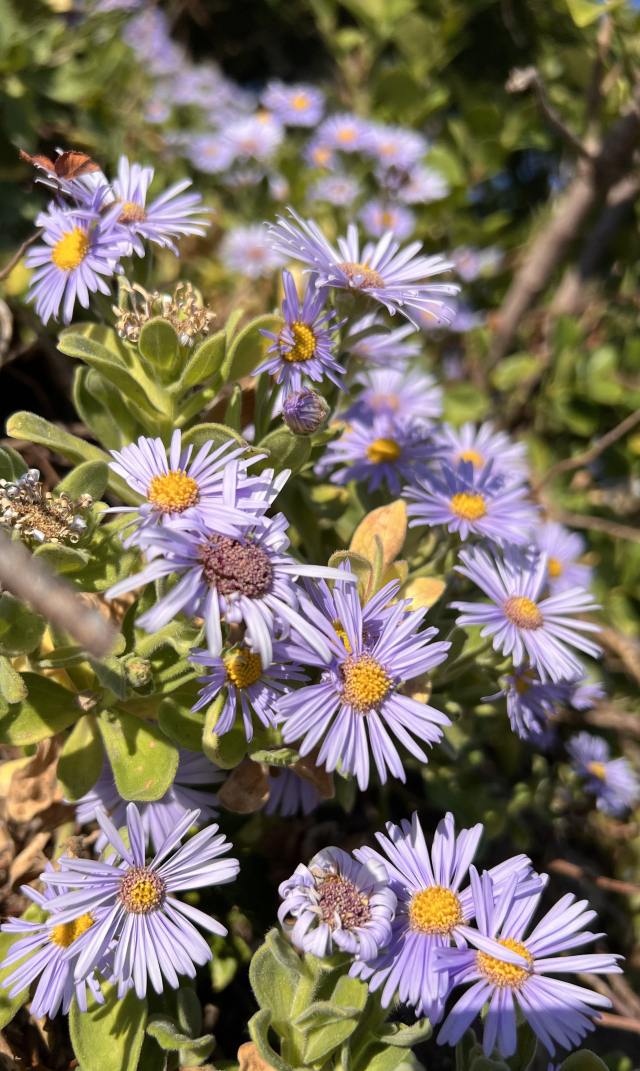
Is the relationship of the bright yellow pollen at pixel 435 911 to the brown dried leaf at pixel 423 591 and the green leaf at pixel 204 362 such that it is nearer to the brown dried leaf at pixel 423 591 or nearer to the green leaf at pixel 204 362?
the brown dried leaf at pixel 423 591

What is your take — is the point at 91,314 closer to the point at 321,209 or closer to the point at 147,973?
the point at 321,209

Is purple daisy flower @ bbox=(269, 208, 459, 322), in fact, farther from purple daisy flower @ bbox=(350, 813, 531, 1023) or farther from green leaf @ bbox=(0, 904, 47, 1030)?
green leaf @ bbox=(0, 904, 47, 1030)

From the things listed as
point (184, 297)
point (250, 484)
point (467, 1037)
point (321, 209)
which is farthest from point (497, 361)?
point (467, 1037)

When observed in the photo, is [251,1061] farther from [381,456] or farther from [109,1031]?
[381,456]

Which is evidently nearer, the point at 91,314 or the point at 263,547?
the point at 263,547

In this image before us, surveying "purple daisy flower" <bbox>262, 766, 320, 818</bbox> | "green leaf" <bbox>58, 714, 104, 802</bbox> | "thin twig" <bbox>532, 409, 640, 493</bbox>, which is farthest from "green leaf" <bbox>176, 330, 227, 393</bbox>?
"thin twig" <bbox>532, 409, 640, 493</bbox>

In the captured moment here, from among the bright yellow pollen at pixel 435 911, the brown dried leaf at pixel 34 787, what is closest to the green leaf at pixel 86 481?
the brown dried leaf at pixel 34 787
